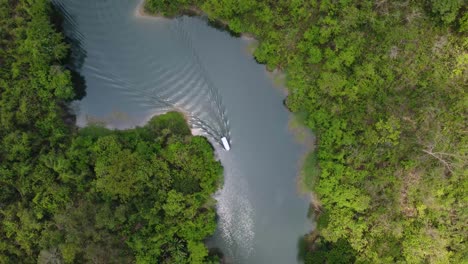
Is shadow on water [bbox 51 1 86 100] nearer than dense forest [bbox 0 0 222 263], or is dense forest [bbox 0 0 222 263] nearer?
dense forest [bbox 0 0 222 263]

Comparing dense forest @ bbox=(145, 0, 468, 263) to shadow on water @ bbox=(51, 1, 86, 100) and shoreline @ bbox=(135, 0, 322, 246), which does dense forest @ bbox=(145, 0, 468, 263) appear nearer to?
shoreline @ bbox=(135, 0, 322, 246)

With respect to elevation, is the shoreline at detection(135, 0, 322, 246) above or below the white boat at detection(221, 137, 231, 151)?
above

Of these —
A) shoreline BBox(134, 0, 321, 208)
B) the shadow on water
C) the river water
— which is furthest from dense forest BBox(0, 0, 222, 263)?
A: shoreline BBox(134, 0, 321, 208)

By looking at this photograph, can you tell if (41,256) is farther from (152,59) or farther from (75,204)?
(152,59)

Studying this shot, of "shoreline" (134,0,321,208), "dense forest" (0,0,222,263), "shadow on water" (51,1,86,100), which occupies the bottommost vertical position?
"dense forest" (0,0,222,263)

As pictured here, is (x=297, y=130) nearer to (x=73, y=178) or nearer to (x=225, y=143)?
(x=225, y=143)

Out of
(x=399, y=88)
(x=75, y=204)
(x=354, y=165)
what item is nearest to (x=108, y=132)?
(x=75, y=204)

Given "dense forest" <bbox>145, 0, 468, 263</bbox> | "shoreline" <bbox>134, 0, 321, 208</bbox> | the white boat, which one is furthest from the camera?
"shoreline" <bbox>134, 0, 321, 208</bbox>
